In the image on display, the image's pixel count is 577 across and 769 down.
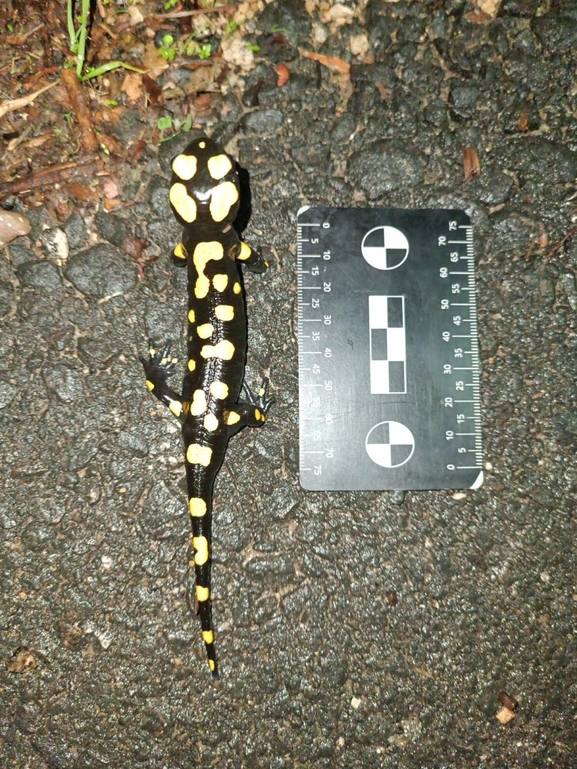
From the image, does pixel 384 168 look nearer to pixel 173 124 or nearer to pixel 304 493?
pixel 173 124

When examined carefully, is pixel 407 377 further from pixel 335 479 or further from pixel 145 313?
pixel 145 313

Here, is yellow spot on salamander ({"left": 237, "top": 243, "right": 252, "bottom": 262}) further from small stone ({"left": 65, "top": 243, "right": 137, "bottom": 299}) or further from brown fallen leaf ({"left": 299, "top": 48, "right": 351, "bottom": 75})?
brown fallen leaf ({"left": 299, "top": 48, "right": 351, "bottom": 75})

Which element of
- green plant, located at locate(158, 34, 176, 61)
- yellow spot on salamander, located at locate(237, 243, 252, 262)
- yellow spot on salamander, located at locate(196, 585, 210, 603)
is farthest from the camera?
green plant, located at locate(158, 34, 176, 61)

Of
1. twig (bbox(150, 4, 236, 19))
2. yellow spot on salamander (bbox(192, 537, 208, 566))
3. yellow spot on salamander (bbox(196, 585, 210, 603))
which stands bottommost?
yellow spot on salamander (bbox(196, 585, 210, 603))

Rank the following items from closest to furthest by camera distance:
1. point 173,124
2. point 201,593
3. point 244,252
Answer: point 201,593 < point 244,252 < point 173,124

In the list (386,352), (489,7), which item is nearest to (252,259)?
(386,352)

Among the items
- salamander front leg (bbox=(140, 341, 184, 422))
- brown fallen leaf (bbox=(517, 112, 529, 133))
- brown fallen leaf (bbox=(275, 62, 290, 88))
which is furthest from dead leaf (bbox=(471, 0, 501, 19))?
salamander front leg (bbox=(140, 341, 184, 422))

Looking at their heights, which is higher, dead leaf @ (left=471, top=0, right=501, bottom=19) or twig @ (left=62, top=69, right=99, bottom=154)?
dead leaf @ (left=471, top=0, right=501, bottom=19)
